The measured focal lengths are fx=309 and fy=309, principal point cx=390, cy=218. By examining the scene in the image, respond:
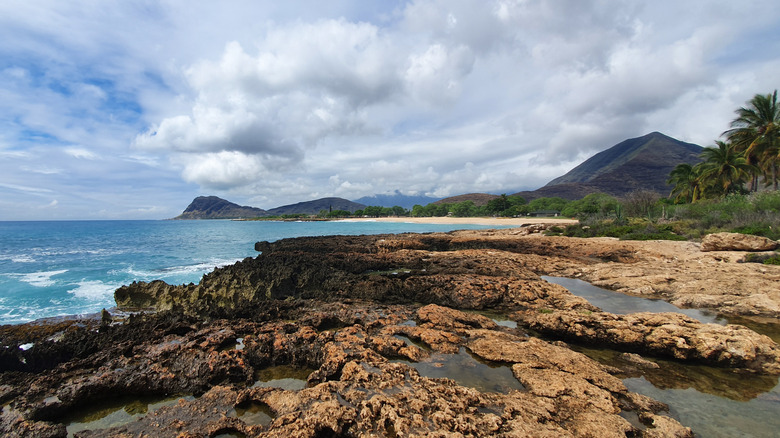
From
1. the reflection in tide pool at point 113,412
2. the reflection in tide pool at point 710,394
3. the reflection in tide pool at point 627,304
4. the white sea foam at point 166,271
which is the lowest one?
the reflection in tide pool at point 627,304

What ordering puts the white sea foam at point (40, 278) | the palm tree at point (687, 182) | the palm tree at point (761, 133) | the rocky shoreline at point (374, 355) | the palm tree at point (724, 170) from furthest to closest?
the palm tree at point (687, 182), the palm tree at point (724, 170), the palm tree at point (761, 133), the white sea foam at point (40, 278), the rocky shoreline at point (374, 355)

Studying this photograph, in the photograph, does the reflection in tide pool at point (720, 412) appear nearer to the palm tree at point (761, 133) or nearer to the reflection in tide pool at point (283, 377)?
the reflection in tide pool at point (283, 377)

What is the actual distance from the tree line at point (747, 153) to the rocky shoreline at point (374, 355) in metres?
31.8

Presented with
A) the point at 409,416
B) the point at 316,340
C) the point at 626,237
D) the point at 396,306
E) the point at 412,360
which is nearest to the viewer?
the point at 409,416

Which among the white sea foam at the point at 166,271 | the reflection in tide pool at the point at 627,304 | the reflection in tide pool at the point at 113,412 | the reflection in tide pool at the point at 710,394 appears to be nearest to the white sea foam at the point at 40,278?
the white sea foam at the point at 166,271

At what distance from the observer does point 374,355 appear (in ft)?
19.1

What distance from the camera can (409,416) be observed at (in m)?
3.99

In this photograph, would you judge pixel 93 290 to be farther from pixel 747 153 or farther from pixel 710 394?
pixel 747 153

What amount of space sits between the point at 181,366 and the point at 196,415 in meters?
1.60

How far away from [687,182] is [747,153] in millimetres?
15190

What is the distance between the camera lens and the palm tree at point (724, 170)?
34562 mm

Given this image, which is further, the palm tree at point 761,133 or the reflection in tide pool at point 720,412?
the palm tree at point 761,133

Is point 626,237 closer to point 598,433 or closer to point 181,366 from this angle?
point 598,433

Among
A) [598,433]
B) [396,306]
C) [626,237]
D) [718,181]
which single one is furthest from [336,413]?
[718,181]
